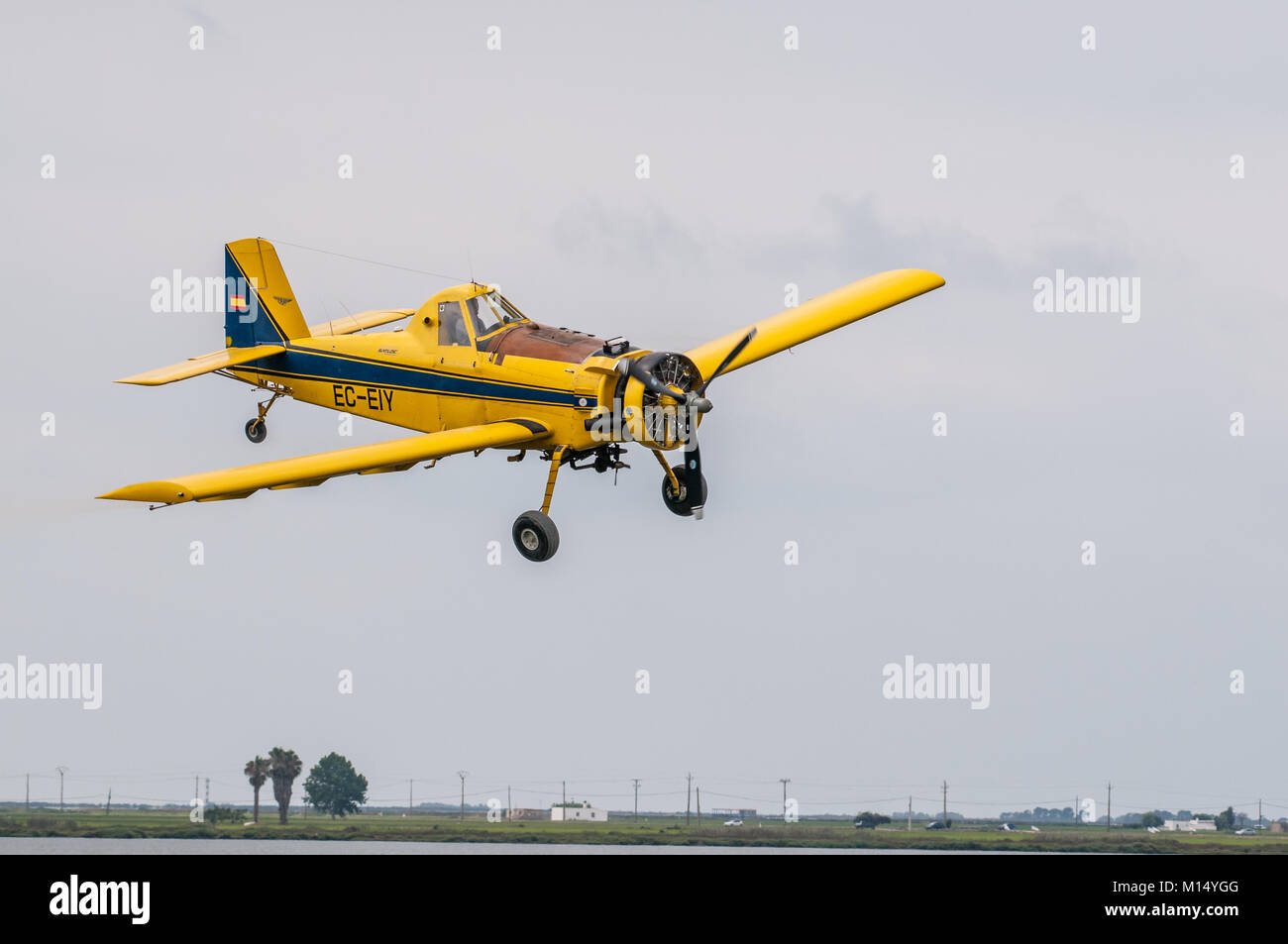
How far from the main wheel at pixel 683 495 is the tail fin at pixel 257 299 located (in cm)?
884

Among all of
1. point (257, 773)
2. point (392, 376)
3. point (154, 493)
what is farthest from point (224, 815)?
point (154, 493)

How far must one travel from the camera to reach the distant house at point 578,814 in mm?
192875

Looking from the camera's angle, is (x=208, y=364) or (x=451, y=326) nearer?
(x=451, y=326)

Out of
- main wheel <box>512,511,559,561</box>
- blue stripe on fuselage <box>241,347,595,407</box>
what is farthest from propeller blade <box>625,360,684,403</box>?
main wheel <box>512,511,559,561</box>

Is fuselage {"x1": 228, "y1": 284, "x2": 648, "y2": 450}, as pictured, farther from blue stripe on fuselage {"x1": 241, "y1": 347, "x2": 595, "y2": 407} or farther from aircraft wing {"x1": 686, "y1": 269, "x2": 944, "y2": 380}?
aircraft wing {"x1": 686, "y1": 269, "x2": 944, "y2": 380}

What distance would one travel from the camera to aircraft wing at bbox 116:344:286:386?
118ft

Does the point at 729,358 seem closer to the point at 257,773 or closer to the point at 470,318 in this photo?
the point at 470,318

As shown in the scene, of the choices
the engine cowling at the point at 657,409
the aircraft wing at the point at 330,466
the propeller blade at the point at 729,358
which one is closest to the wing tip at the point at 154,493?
the aircraft wing at the point at 330,466

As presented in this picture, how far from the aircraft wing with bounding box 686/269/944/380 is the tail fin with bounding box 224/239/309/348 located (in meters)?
8.56

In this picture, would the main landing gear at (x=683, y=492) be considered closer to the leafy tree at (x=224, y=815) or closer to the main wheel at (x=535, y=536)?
the main wheel at (x=535, y=536)

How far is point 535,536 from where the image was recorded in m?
31.1

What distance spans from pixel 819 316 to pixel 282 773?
6394 inches
